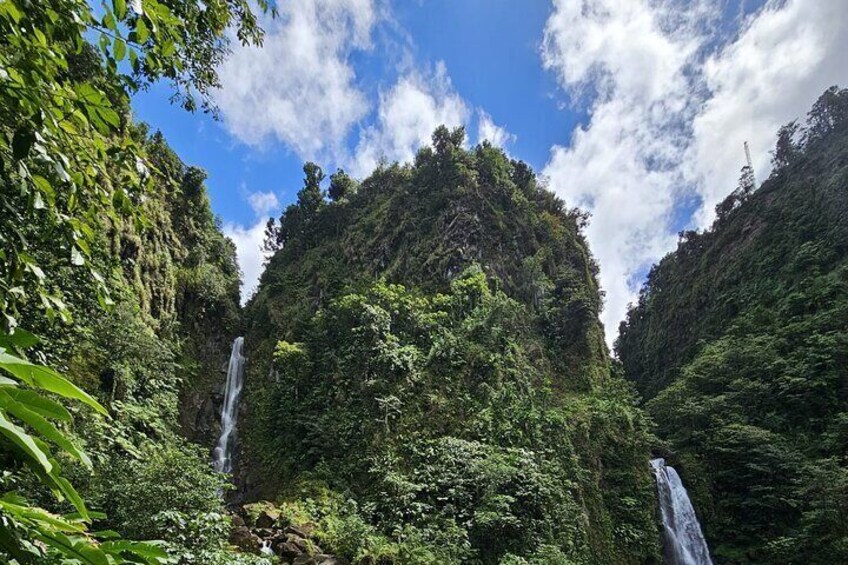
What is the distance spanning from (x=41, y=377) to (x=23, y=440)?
123mm

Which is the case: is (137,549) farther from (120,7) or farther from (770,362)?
(770,362)

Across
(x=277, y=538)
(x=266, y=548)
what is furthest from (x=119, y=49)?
(x=277, y=538)

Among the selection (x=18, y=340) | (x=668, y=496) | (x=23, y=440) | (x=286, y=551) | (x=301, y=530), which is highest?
(x=668, y=496)

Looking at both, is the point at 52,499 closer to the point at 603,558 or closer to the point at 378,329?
the point at 378,329

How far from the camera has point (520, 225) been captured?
24312 mm

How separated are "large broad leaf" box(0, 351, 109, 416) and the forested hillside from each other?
1747cm

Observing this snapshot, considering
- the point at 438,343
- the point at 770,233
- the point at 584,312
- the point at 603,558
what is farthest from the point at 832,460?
the point at 770,233

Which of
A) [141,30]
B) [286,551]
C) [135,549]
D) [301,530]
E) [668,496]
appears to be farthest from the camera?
[668,496]

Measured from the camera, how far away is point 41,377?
71 cm

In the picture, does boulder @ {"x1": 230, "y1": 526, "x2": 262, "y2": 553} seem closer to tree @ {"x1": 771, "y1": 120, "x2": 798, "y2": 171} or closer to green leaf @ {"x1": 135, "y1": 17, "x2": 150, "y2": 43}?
green leaf @ {"x1": 135, "y1": 17, "x2": 150, "y2": 43}

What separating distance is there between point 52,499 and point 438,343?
9.85 m

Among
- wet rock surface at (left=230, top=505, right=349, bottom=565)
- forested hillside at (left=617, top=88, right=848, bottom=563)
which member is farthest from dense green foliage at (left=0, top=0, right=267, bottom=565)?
forested hillside at (left=617, top=88, right=848, bottom=563)

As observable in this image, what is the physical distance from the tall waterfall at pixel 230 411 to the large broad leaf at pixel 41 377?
1520 centimetres

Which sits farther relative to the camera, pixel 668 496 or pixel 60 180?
pixel 668 496
